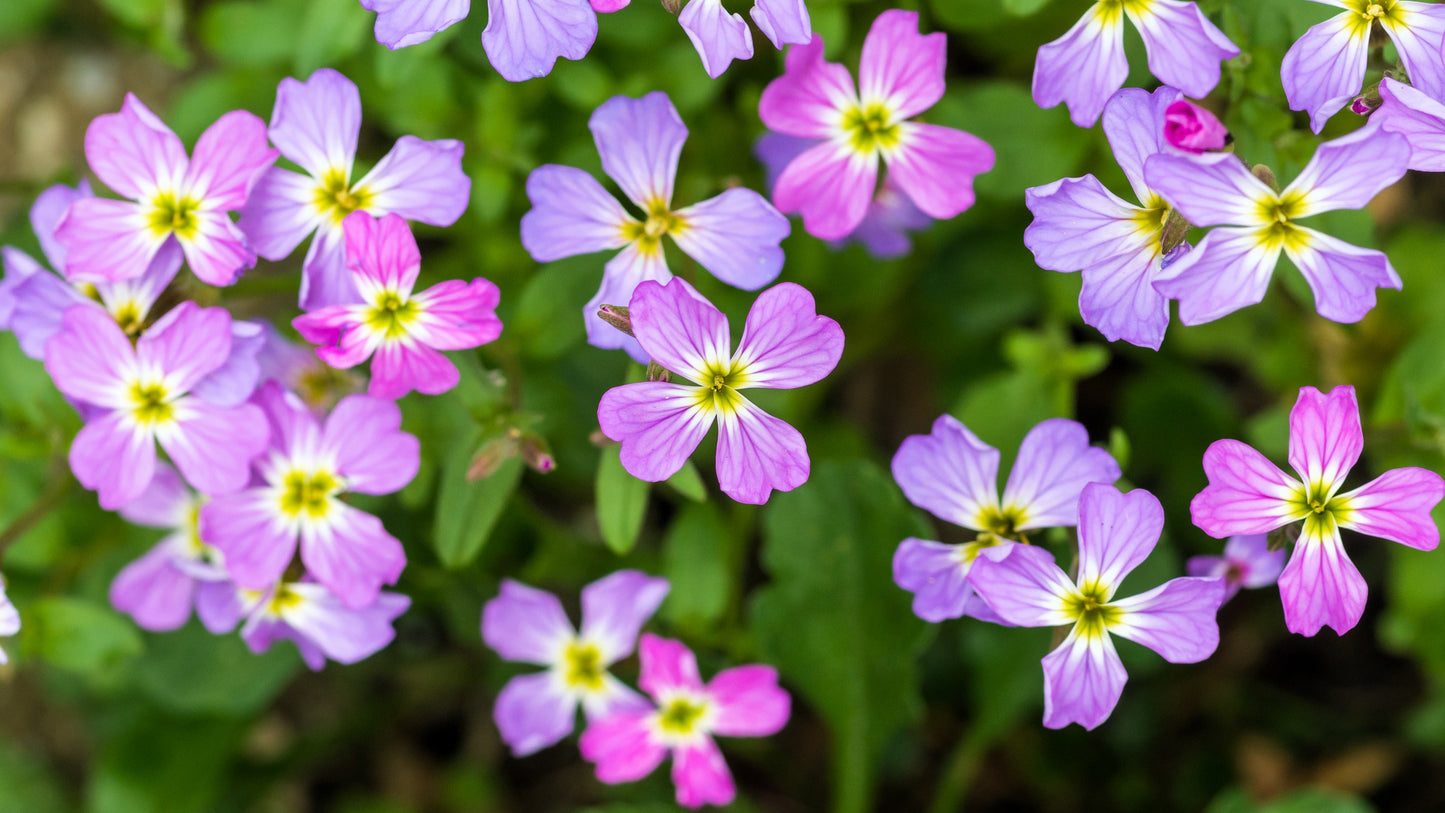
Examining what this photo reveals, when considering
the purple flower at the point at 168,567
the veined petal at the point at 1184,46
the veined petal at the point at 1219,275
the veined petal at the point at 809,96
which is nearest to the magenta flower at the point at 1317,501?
the veined petal at the point at 1219,275

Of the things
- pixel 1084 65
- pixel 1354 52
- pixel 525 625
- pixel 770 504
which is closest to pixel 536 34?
pixel 1084 65

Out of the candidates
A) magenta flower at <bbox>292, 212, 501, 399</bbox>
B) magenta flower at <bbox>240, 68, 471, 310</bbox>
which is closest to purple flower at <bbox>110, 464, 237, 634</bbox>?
magenta flower at <bbox>240, 68, 471, 310</bbox>

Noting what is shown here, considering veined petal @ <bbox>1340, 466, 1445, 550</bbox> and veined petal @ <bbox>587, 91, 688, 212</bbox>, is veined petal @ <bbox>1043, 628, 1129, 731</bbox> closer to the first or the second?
veined petal @ <bbox>1340, 466, 1445, 550</bbox>

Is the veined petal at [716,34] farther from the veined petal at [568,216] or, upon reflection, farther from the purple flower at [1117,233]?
the purple flower at [1117,233]

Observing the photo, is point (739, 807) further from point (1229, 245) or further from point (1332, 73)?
point (1332, 73)

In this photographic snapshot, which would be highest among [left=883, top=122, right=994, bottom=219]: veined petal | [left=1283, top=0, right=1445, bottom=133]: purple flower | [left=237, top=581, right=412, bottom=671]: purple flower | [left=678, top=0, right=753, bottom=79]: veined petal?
[left=1283, top=0, right=1445, bottom=133]: purple flower

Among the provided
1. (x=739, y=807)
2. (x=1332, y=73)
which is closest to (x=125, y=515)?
(x=739, y=807)

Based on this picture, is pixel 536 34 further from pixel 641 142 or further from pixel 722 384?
pixel 722 384
